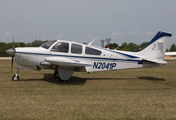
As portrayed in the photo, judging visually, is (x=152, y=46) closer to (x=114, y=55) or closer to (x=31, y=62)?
(x=114, y=55)

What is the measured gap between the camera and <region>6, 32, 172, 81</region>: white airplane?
8.73 metres

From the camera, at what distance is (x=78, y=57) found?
918cm

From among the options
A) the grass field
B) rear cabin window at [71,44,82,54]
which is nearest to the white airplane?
rear cabin window at [71,44,82,54]

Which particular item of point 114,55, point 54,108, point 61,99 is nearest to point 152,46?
point 114,55

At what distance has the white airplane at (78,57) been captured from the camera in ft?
28.7

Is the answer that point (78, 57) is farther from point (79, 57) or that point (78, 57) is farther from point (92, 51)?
point (92, 51)

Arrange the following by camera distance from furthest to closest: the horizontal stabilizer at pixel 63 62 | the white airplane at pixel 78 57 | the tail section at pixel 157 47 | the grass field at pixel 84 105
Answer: the tail section at pixel 157 47 → the white airplane at pixel 78 57 → the horizontal stabilizer at pixel 63 62 → the grass field at pixel 84 105

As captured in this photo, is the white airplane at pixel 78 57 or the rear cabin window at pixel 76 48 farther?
the rear cabin window at pixel 76 48

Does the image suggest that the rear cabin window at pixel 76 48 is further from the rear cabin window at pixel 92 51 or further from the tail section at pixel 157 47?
the tail section at pixel 157 47

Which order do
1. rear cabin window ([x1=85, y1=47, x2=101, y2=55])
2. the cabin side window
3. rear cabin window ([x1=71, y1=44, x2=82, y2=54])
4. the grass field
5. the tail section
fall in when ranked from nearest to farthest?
the grass field
the cabin side window
rear cabin window ([x1=71, y1=44, x2=82, y2=54])
rear cabin window ([x1=85, y1=47, x2=101, y2=55])
the tail section

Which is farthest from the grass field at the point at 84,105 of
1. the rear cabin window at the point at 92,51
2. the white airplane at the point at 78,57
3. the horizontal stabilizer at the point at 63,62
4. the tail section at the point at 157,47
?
the tail section at the point at 157,47

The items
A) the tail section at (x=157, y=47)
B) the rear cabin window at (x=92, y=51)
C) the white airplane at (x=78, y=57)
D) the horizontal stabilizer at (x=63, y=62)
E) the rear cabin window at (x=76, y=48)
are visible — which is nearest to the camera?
the horizontal stabilizer at (x=63, y=62)

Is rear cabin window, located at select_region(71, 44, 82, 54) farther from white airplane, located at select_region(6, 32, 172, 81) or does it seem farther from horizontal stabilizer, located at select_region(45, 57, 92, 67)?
horizontal stabilizer, located at select_region(45, 57, 92, 67)

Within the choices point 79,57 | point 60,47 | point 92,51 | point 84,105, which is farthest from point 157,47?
point 84,105
